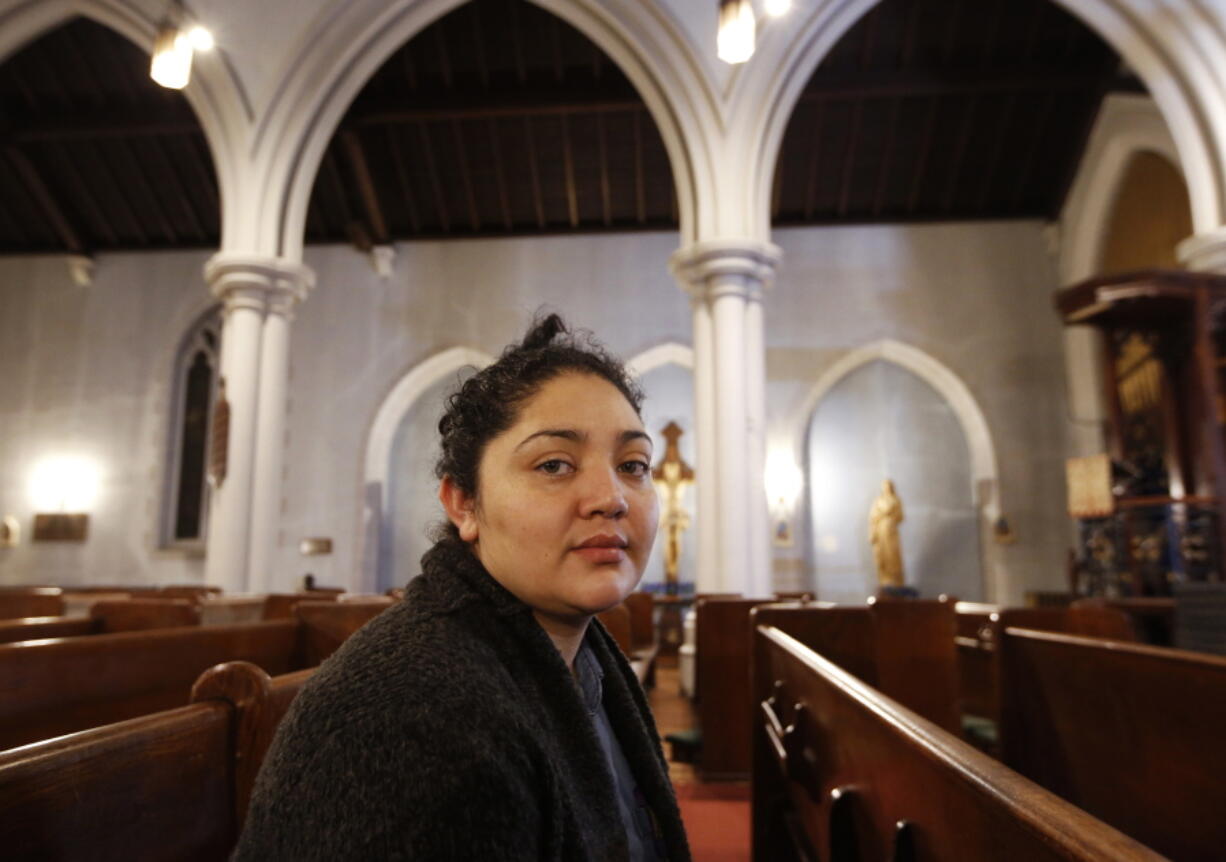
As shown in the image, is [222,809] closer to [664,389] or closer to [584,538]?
[584,538]

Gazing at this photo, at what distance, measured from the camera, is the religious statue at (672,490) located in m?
10.3

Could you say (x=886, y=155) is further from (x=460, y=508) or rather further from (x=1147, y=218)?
(x=460, y=508)

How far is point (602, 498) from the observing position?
3.41 ft

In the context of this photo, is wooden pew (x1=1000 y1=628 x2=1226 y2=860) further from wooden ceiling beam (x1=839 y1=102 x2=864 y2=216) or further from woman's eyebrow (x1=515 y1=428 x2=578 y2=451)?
wooden ceiling beam (x1=839 y1=102 x2=864 y2=216)

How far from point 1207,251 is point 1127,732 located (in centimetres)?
585

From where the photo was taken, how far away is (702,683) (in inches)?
162

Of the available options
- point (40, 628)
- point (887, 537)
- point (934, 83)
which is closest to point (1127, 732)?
point (40, 628)

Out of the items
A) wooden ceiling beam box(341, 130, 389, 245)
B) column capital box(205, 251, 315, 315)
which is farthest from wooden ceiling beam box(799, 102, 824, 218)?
column capital box(205, 251, 315, 315)

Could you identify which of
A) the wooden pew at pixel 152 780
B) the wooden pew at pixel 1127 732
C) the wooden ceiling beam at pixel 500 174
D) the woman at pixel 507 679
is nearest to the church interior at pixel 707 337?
the wooden pew at pixel 1127 732

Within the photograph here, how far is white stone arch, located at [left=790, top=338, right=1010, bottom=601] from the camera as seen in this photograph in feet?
33.4

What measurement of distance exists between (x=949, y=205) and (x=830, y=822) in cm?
1046

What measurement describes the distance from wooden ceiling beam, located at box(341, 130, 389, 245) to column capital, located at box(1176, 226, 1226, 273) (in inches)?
318

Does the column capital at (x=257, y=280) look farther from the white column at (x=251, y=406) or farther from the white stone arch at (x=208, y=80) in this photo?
the white stone arch at (x=208, y=80)

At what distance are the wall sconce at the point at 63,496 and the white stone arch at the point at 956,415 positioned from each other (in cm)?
909
